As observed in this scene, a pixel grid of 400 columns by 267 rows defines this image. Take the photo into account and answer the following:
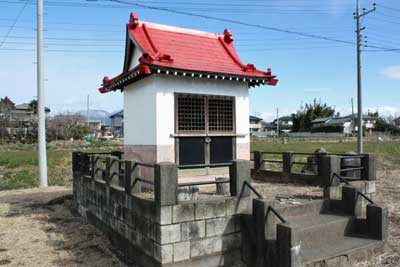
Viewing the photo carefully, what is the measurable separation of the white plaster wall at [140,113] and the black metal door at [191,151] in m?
0.77

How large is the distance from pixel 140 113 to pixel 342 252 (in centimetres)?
564

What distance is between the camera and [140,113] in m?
8.54

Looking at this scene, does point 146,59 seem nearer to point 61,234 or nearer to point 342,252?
point 61,234

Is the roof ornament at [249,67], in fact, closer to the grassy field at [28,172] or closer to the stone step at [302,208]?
the stone step at [302,208]

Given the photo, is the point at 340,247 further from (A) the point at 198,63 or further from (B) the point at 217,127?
(A) the point at 198,63

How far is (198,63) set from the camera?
329 inches

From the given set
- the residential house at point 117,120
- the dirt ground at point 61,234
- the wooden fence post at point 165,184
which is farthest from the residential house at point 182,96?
the residential house at point 117,120

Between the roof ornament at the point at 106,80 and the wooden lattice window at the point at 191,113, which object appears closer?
the wooden lattice window at the point at 191,113

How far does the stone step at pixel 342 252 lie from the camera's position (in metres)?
4.77

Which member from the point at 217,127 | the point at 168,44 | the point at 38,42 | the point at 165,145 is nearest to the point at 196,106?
the point at 217,127

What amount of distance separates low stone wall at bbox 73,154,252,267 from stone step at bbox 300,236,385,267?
3.96ft

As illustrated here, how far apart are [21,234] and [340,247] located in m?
6.91

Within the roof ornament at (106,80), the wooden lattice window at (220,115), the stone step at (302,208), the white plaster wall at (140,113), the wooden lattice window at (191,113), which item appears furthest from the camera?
the roof ornament at (106,80)

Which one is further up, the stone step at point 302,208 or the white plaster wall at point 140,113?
the white plaster wall at point 140,113
